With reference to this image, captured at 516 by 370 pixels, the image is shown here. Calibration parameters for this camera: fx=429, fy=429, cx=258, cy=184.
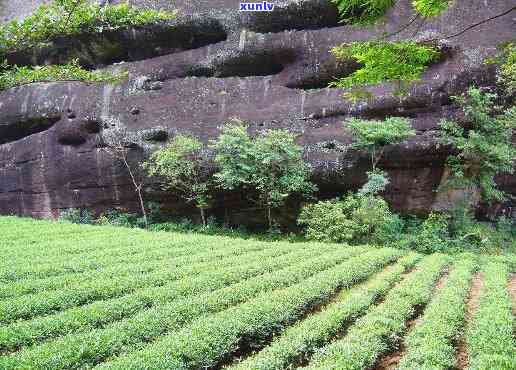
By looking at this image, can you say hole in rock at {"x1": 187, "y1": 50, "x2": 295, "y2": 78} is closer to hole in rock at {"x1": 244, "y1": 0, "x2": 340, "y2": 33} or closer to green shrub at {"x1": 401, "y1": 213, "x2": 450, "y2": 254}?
hole in rock at {"x1": 244, "y1": 0, "x2": 340, "y2": 33}

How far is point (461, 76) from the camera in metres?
20.7

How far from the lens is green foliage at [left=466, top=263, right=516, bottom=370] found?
6.29 m

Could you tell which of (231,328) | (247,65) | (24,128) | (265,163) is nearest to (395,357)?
(231,328)

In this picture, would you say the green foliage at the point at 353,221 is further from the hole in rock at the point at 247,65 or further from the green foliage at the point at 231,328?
the hole in rock at the point at 247,65

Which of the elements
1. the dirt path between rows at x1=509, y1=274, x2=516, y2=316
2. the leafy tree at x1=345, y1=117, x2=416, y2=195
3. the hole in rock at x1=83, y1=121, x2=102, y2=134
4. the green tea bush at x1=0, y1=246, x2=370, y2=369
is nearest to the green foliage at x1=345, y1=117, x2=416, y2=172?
the leafy tree at x1=345, y1=117, x2=416, y2=195

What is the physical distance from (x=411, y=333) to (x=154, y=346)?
174 inches

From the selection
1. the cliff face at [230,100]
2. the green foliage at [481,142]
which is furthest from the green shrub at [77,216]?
the green foliage at [481,142]

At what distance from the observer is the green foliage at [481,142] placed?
1897cm

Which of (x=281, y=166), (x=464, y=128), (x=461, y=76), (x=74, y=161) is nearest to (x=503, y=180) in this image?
(x=464, y=128)

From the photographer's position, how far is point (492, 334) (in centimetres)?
736

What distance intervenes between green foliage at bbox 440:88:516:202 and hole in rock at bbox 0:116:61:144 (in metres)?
22.4

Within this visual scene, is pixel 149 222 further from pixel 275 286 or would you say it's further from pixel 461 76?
pixel 461 76

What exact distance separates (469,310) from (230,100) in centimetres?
1763

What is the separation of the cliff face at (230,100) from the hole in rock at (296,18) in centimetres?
6
